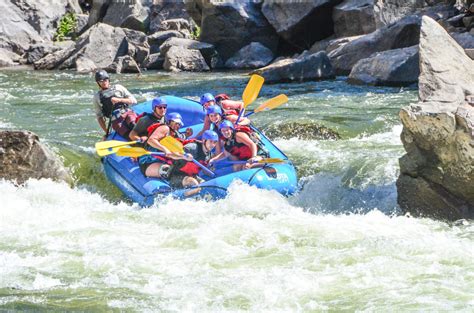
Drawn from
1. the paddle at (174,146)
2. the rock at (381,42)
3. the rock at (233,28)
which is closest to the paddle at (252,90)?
the paddle at (174,146)

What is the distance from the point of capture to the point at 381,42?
53.8 feet

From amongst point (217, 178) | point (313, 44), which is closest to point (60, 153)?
point (217, 178)

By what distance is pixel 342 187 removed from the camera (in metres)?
8.27

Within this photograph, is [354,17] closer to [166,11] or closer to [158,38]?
[158,38]

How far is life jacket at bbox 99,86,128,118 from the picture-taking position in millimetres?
9500

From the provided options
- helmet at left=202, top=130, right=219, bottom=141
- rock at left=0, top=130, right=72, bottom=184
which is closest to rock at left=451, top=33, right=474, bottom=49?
helmet at left=202, top=130, right=219, bottom=141

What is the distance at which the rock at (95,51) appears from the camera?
19.7 meters

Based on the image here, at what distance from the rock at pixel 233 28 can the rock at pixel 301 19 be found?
462mm

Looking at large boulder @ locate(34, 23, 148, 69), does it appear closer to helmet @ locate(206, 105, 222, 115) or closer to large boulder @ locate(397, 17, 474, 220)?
helmet @ locate(206, 105, 222, 115)

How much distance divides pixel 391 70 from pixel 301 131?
442 centimetres

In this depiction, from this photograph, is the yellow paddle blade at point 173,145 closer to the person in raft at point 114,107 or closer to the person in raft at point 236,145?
the person in raft at point 236,145

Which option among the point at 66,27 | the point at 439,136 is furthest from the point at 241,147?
the point at 66,27

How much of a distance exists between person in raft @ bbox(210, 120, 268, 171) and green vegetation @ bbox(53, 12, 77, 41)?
17219 mm

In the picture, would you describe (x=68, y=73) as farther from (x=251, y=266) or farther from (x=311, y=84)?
(x=251, y=266)
